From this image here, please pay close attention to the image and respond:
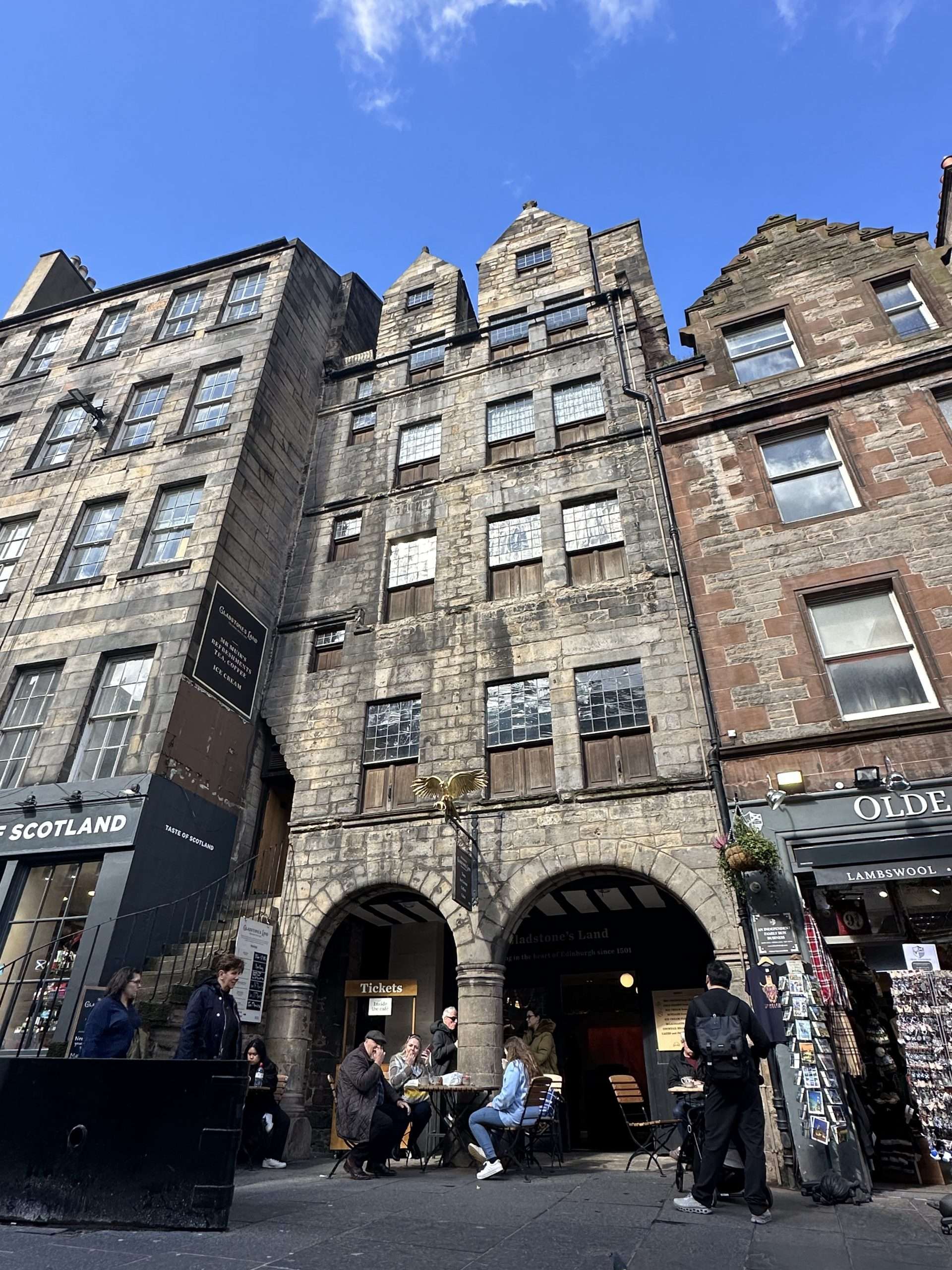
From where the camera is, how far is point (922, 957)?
7.54m

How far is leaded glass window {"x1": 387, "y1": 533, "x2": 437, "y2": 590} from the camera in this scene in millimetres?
15586

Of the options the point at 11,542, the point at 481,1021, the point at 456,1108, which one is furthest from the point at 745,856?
the point at 11,542

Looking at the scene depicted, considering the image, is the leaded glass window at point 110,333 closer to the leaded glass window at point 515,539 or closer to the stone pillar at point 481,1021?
the leaded glass window at point 515,539

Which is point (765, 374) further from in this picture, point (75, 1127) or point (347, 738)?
point (75, 1127)

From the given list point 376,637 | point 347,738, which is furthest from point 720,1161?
point 376,637

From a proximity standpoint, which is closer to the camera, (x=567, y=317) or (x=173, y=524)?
(x=173, y=524)

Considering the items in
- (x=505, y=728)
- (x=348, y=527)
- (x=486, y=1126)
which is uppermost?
(x=348, y=527)

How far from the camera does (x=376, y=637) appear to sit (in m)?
14.9

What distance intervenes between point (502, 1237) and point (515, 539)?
12133mm

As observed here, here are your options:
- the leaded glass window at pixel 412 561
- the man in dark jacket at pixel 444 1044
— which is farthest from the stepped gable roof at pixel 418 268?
the man in dark jacket at pixel 444 1044

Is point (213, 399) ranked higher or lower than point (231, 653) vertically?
higher

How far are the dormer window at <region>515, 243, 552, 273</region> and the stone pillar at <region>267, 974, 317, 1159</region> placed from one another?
19642 millimetres

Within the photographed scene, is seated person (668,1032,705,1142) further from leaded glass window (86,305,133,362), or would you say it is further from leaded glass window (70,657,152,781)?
leaded glass window (86,305,133,362)

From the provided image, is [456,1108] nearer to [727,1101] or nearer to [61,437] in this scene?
[727,1101]
